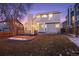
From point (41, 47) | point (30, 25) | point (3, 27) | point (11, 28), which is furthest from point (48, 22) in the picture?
point (3, 27)

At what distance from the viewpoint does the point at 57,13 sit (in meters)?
3.63

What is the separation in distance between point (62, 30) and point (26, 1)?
65 cm

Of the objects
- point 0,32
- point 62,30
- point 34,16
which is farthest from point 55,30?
point 0,32

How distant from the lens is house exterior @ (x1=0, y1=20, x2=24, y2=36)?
3.64 meters

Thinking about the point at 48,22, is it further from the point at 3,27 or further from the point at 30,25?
the point at 3,27

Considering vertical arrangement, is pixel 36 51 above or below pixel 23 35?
below

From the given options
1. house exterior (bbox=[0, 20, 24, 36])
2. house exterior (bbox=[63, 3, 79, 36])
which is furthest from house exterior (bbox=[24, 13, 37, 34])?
house exterior (bbox=[63, 3, 79, 36])

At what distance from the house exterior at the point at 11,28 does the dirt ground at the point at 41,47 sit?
0.35ft

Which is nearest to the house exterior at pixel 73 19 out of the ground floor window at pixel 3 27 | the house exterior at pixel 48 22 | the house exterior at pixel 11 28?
the house exterior at pixel 48 22

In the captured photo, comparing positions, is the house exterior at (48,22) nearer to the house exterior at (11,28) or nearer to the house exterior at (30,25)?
the house exterior at (30,25)

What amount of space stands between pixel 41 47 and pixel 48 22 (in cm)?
37

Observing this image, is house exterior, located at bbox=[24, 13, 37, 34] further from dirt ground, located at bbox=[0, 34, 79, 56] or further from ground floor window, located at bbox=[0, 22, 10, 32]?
ground floor window, located at bbox=[0, 22, 10, 32]

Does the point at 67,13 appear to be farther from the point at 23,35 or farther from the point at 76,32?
the point at 23,35

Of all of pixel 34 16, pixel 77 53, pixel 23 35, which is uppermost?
pixel 34 16
